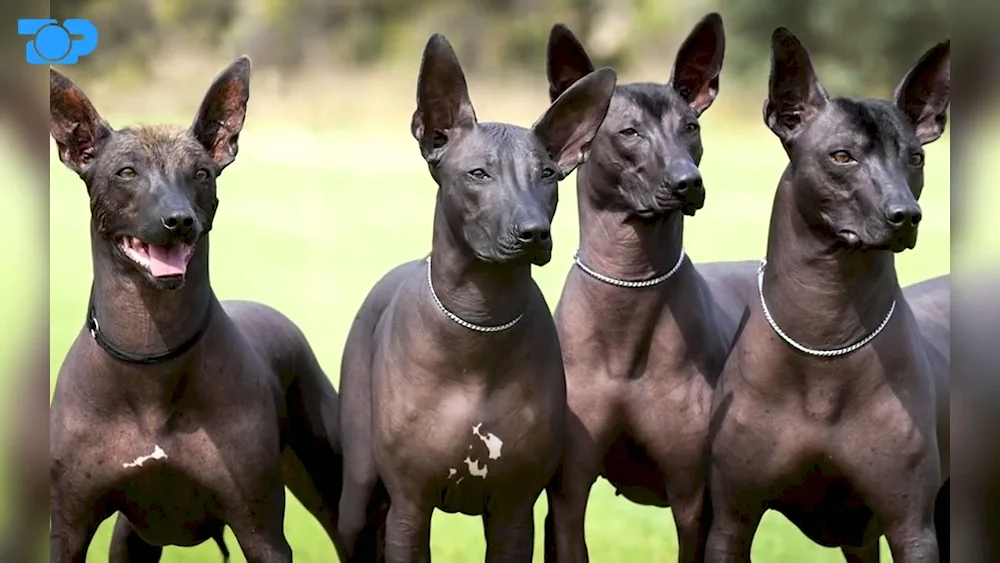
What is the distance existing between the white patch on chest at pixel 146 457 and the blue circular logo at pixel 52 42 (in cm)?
136

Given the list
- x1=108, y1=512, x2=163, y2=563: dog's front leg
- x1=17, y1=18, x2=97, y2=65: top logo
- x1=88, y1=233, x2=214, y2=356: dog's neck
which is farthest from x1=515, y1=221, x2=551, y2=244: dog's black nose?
x1=108, y1=512, x2=163, y2=563: dog's front leg

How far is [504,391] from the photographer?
4938 mm

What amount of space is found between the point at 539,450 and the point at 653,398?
69 cm

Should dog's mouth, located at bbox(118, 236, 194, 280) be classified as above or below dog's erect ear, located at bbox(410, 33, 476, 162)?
below

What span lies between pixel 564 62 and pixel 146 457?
226 cm

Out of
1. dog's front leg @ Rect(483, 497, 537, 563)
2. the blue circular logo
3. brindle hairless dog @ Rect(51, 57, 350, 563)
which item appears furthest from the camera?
dog's front leg @ Rect(483, 497, 537, 563)

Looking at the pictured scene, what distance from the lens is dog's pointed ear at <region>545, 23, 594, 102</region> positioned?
556 cm

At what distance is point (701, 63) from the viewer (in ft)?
18.6

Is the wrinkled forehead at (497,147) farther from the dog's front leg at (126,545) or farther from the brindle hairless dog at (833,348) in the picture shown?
the dog's front leg at (126,545)

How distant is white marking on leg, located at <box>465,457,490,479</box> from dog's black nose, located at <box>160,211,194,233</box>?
4.23 feet

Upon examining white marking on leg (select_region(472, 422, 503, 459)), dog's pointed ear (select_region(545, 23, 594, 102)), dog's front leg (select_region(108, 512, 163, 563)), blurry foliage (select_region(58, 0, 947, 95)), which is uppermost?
blurry foliage (select_region(58, 0, 947, 95))

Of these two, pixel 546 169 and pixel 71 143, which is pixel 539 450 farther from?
pixel 71 143

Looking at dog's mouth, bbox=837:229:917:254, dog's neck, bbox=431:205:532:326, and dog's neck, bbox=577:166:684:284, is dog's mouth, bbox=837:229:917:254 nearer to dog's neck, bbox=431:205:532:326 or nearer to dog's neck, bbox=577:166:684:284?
dog's neck, bbox=577:166:684:284

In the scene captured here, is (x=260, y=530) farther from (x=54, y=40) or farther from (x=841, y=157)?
(x=841, y=157)
